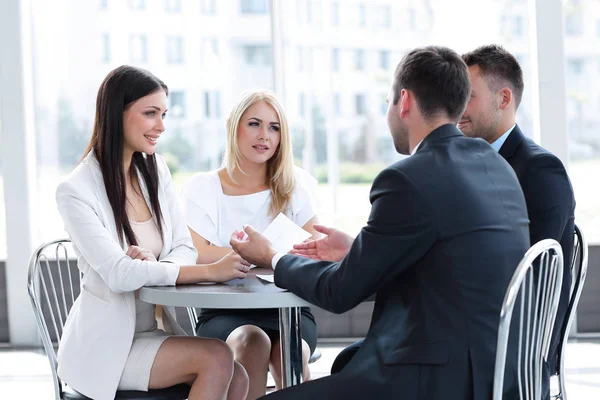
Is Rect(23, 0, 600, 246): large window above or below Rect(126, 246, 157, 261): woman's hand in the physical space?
above

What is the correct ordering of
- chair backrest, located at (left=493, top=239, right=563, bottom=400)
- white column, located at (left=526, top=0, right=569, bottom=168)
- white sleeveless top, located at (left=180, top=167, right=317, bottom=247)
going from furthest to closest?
white column, located at (left=526, top=0, right=569, bottom=168), white sleeveless top, located at (left=180, top=167, right=317, bottom=247), chair backrest, located at (left=493, top=239, right=563, bottom=400)

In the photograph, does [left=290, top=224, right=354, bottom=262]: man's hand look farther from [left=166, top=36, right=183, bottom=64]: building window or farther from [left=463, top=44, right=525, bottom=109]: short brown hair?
[left=166, top=36, right=183, bottom=64]: building window

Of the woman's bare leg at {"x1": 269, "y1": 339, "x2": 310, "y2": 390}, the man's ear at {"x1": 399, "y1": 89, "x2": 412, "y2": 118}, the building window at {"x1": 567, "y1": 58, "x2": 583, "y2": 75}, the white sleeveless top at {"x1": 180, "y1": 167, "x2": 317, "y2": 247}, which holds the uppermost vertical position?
the building window at {"x1": 567, "y1": 58, "x2": 583, "y2": 75}

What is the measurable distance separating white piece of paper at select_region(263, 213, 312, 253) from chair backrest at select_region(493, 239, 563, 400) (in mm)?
775

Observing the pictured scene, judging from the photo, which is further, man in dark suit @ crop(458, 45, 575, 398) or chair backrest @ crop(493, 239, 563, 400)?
man in dark suit @ crop(458, 45, 575, 398)

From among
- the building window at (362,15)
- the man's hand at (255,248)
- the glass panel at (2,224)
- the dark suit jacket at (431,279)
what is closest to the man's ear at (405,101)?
the dark suit jacket at (431,279)

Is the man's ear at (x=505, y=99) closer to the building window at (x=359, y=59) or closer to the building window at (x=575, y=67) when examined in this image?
the building window at (x=359, y=59)

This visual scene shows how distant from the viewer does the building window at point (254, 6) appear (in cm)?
482

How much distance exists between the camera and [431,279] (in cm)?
172

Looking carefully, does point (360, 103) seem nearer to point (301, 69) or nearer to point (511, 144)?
point (301, 69)

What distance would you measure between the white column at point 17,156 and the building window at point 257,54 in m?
1.39

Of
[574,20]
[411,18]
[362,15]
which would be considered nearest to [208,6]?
[362,15]

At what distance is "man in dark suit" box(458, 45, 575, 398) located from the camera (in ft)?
7.18

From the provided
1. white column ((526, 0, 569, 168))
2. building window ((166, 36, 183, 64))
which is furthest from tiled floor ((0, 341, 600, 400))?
building window ((166, 36, 183, 64))
